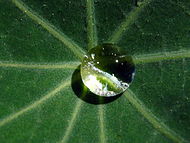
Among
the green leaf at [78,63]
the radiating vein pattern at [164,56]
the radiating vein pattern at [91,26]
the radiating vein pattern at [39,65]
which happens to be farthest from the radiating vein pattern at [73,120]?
the radiating vein pattern at [164,56]

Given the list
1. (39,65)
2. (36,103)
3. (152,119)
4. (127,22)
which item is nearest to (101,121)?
(152,119)

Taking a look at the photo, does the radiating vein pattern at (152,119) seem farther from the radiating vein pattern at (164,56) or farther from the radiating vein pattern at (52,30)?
the radiating vein pattern at (52,30)

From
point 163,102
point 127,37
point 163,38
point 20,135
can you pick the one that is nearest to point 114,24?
point 127,37

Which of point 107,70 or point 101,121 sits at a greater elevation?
point 107,70

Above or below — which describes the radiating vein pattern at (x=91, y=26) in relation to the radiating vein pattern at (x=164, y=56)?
above

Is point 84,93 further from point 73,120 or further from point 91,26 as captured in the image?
point 91,26

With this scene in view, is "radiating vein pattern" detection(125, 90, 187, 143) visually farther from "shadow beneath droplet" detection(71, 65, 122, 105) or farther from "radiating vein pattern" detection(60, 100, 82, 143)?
"radiating vein pattern" detection(60, 100, 82, 143)

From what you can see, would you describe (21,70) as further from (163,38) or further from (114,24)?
(163,38)
